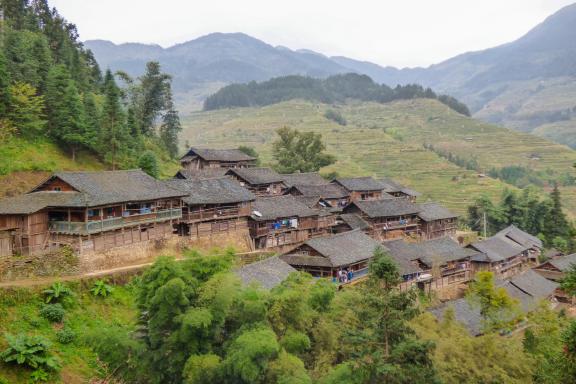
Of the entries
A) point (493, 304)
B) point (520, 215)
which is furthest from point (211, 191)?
point (520, 215)

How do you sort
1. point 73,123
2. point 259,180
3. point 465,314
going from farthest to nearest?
point 259,180 → point 73,123 → point 465,314

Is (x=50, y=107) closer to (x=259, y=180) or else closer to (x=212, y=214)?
(x=212, y=214)

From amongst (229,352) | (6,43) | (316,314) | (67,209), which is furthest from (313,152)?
(229,352)

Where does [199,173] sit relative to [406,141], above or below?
above

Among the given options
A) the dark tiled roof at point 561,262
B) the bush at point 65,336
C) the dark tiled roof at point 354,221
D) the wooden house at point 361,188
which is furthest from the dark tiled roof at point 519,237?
the bush at point 65,336

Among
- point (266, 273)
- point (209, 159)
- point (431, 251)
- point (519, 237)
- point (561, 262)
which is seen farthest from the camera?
point (519, 237)

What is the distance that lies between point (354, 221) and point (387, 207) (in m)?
5.10

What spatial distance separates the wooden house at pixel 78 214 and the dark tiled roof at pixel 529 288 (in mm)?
32150

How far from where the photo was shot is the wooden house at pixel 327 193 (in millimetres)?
56906

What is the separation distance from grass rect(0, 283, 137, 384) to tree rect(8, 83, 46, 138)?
22773mm

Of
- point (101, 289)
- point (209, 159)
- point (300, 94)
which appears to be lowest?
point (101, 289)

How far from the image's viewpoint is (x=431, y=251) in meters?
49.4

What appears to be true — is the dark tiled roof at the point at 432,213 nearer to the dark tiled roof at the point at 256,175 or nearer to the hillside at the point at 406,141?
the dark tiled roof at the point at 256,175

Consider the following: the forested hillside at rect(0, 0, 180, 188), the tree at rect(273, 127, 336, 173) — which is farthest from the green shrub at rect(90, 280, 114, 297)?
the tree at rect(273, 127, 336, 173)
